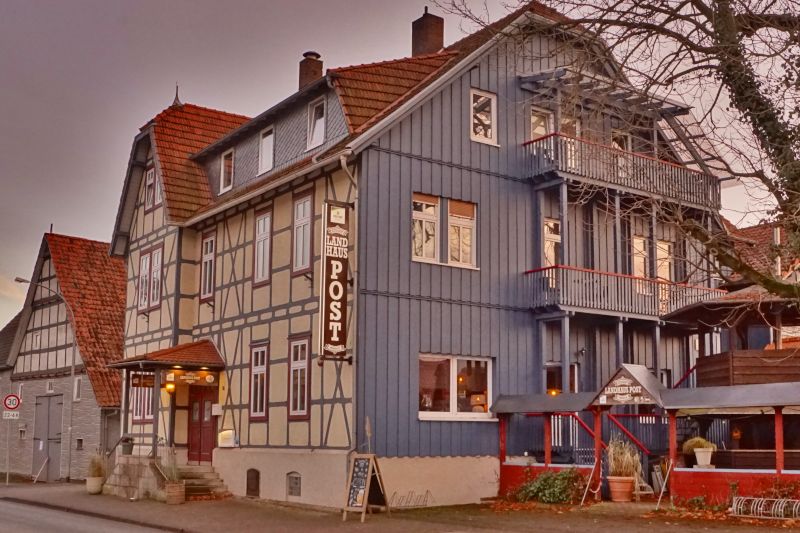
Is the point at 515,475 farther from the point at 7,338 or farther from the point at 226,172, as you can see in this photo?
the point at 7,338

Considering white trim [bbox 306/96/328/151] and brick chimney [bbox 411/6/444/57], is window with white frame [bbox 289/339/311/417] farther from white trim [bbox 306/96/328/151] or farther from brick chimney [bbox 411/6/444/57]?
brick chimney [bbox 411/6/444/57]

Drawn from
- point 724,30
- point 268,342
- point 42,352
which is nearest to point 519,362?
point 268,342

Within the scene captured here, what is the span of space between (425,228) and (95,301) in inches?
742

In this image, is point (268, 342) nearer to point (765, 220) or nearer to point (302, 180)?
point (302, 180)

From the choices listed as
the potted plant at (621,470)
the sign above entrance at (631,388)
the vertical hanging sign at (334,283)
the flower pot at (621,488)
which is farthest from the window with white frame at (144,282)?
the flower pot at (621,488)

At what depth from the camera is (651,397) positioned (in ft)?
Result: 63.0

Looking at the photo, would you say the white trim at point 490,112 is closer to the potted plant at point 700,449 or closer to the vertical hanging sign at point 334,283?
the vertical hanging sign at point 334,283

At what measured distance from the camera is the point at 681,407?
62.7ft

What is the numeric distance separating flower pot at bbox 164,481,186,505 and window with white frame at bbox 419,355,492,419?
6292 millimetres

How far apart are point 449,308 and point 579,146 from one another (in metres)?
5.18

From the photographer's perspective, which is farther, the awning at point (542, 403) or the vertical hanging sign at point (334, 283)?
the vertical hanging sign at point (334, 283)

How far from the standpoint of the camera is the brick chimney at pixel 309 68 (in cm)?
2950

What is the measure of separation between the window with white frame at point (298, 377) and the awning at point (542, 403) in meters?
4.25

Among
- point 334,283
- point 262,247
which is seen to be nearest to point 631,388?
point 334,283
